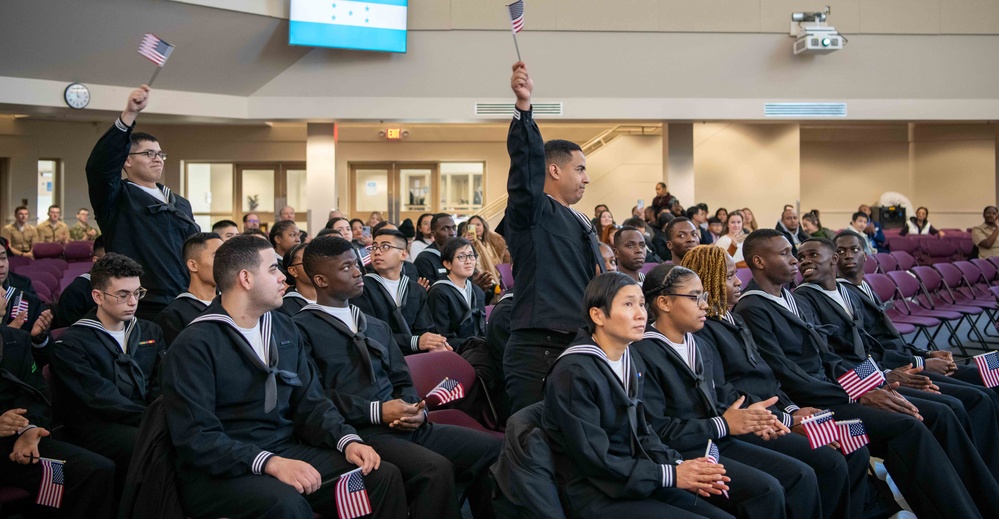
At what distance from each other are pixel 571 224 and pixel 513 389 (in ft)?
2.37

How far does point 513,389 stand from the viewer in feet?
10.7

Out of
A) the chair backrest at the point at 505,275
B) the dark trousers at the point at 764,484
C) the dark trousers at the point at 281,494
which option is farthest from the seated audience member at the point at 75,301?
the chair backrest at the point at 505,275

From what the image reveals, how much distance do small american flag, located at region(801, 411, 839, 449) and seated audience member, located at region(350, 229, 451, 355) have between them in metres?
2.35

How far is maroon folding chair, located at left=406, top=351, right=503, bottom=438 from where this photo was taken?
12.7 feet

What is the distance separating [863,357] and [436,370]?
2.32m

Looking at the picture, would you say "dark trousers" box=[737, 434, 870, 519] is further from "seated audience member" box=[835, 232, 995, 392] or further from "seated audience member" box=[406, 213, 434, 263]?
"seated audience member" box=[406, 213, 434, 263]

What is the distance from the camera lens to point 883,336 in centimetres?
486

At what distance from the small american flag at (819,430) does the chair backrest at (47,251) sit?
38.1 ft

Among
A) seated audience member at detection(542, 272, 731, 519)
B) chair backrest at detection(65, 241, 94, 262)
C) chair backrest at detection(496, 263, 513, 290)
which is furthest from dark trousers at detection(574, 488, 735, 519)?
chair backrest at detection(65, 241, 94, 262)

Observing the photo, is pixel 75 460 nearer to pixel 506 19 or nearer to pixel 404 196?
pixel 506 19

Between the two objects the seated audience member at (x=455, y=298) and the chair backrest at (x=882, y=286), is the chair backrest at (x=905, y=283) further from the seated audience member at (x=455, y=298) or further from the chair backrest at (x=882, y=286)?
the seated audience member at (x=455, y=298)

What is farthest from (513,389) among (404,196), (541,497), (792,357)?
(404,196)

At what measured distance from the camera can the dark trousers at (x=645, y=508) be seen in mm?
2627

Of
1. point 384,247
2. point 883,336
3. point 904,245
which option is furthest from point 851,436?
point 904,245
